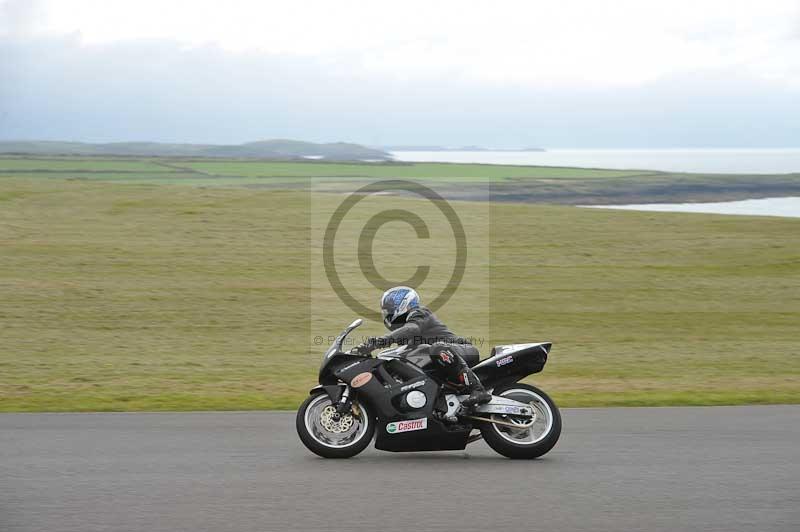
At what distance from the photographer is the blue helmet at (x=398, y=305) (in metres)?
9.22

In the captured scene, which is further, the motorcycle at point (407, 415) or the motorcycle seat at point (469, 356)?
the motorcycle seat at point (469, 356)

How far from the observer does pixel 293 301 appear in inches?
942

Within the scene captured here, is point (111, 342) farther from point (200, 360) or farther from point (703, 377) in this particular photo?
point (703, 377)

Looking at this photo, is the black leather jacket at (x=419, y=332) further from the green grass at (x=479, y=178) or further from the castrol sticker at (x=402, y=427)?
the green grass at (x=479, y=178)

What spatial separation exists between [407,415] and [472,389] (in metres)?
0.61

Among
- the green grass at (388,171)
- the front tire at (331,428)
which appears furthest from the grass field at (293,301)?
the green grass at (388,171)

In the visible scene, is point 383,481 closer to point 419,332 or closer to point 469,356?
point 419,332

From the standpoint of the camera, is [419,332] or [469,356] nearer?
[419,332]

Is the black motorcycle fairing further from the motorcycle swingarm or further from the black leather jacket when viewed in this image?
the black leather jacket

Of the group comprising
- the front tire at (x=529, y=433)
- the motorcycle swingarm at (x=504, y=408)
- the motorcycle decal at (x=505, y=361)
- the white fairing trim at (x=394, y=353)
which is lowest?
the front tire at (x=529, y=433)

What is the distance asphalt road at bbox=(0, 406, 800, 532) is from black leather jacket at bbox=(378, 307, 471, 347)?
40.5 inches

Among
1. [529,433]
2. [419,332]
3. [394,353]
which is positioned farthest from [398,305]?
[529,433]

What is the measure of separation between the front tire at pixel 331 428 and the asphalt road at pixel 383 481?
15 cm

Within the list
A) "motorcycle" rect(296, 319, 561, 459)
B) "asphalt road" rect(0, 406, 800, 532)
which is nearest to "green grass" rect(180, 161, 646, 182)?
"asphalt road" rect(0, 406, 800, 532)
